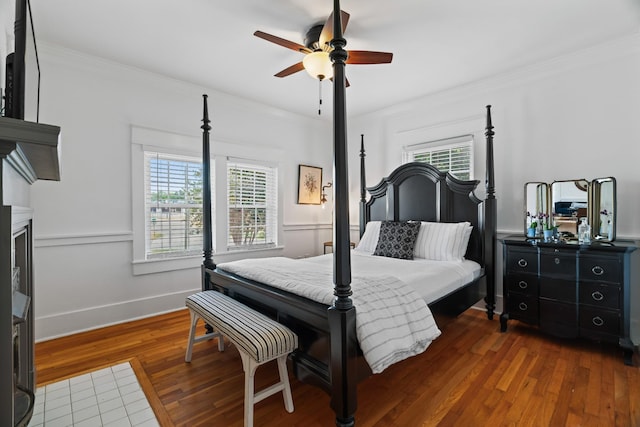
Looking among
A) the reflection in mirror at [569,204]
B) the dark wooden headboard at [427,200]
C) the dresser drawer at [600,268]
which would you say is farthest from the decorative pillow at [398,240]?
the dresser drawer at [600,268]

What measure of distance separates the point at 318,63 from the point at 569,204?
2675 mm

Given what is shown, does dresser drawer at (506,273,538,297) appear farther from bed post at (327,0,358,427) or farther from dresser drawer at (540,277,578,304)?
bed post at (327,0,358,427)

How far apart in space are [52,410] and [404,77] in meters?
4.04

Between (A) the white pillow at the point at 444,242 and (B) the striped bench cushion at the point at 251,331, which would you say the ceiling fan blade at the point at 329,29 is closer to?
(B) the striped bench cushion at the point at 251,331

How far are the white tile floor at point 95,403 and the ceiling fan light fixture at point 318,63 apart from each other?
2627 millimetres

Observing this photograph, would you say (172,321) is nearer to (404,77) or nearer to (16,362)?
(16,362)

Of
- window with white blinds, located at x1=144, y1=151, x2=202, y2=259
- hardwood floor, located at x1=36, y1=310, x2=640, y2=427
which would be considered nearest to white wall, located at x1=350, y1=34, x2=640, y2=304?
hardwood floor, located at x1=36, y1=310, x2=640, y2=427

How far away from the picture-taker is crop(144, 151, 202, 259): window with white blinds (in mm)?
3393

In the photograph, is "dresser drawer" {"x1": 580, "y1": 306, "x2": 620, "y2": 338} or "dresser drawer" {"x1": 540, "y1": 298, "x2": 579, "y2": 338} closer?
"dresser drawer" {"x1": 580, "y1": 306, "x2": 620, "y2": 338}

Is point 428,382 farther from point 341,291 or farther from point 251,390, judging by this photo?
point 251,390

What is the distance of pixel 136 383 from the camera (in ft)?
6.85

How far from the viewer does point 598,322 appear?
7.98 feet

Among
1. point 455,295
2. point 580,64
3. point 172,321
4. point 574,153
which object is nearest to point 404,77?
point 580,64

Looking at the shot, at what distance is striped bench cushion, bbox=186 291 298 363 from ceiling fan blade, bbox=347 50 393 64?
2054 mm
